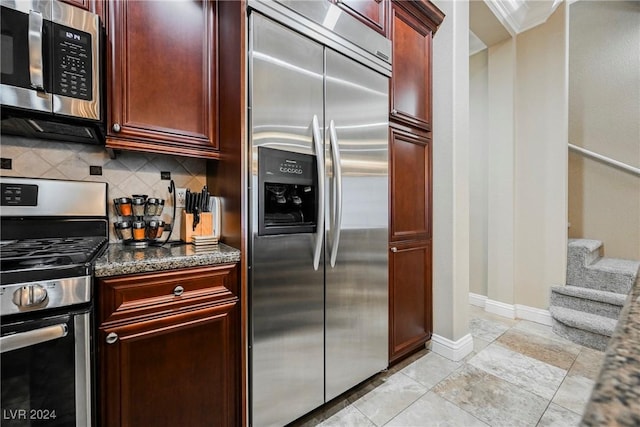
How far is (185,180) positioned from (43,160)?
61 centimetres

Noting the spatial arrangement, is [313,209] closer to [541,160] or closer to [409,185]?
[409,185]

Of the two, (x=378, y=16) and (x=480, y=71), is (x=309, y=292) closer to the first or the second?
(x=378, y=16)

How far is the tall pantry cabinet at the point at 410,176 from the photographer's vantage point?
1.94 metres

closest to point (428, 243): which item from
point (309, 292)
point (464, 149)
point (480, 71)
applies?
point (464, 149)

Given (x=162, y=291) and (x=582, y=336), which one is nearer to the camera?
(x=162, y=291)

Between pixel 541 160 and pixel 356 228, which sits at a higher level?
pixel 541 160

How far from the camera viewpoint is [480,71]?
3266mm

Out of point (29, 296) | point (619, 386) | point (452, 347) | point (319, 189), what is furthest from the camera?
point (452, 347)

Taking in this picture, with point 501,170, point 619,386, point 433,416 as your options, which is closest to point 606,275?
point 501,170

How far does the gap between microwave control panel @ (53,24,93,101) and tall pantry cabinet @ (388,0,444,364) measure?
1.59 metres

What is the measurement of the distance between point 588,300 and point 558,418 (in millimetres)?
1435

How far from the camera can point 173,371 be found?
1.15 meters

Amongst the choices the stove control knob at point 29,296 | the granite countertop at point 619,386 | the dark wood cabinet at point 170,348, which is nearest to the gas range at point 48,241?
the stove control knob at point 29,296

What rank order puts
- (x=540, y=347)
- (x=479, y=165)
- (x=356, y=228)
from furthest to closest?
1. (x=479, y=165)
2. (x=540, y=347)
3. (x=356, y=228)
